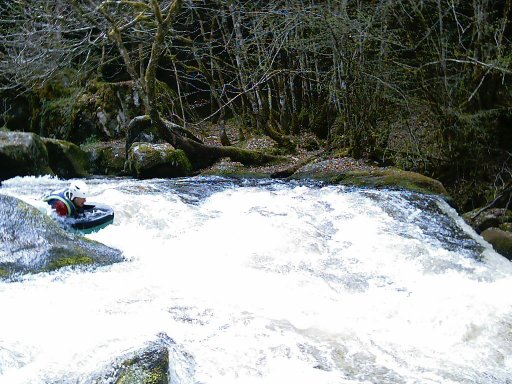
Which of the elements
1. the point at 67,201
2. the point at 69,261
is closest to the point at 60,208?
the point at 67,201

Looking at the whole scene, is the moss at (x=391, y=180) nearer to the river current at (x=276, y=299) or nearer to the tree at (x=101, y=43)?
the river current at (x=276, y=299)

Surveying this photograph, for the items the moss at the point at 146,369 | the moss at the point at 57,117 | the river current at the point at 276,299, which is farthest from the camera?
the moss at the point at 57,117

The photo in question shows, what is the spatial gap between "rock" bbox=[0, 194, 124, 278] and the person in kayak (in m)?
0.67

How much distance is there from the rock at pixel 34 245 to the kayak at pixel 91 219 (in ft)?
2.05

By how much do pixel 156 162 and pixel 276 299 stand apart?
564 centimetres

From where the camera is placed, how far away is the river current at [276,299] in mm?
3053

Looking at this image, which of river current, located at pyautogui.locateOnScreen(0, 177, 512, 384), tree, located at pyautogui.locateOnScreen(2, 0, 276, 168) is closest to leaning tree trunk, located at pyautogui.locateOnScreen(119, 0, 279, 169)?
tree, located at pyautogui.locateOnScreen(2, 0, 276, 168)

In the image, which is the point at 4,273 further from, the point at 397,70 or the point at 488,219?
the point at 397,70

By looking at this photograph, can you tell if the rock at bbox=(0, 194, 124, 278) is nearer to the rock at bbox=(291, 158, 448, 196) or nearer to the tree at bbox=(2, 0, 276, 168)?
the rock at bbox=(291, 158, 448, 196)

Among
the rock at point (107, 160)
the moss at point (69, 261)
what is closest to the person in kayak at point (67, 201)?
the moss at point (69, 261)

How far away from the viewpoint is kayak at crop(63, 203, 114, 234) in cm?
523

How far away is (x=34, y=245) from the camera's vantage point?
4266 mm

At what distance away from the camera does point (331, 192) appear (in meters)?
7.71

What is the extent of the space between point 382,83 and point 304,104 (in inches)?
151
